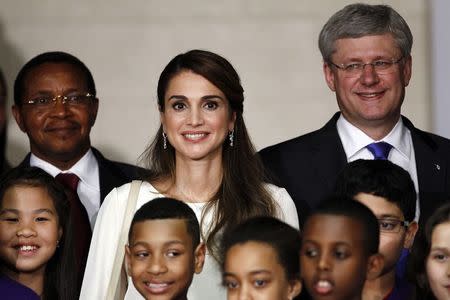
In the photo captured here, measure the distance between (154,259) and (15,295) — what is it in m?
0.65

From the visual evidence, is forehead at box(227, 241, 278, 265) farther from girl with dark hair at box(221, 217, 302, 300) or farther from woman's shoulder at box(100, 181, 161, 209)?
woman's shoulder at box(100, 181, 161, 209)

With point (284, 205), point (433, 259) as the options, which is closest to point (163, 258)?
point (284, 205)

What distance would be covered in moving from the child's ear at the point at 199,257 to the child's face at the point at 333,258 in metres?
0.48

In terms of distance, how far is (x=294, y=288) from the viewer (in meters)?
4.84

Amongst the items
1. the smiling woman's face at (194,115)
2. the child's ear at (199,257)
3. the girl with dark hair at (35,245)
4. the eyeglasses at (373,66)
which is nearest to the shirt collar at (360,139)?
the eyeglasses at (373,66)

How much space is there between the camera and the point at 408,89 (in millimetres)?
7555

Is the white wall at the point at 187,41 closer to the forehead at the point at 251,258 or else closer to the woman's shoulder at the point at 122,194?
the woman's shoulder at the point at 122,194

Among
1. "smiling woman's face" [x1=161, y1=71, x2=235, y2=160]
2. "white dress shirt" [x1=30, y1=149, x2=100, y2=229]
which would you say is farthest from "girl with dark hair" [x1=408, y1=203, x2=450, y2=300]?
"white dress shirt" [x1=30, y1=149, x2=100, y2=229]

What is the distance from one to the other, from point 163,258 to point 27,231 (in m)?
0.67

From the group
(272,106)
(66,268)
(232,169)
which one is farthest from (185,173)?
(272,106)

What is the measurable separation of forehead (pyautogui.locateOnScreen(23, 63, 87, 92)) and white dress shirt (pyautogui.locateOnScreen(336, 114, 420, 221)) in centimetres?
114

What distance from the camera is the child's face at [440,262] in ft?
16.3

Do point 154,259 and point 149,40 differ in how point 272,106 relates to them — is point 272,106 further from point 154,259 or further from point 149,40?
point 154,259

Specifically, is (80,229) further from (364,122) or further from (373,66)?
(373,66)
